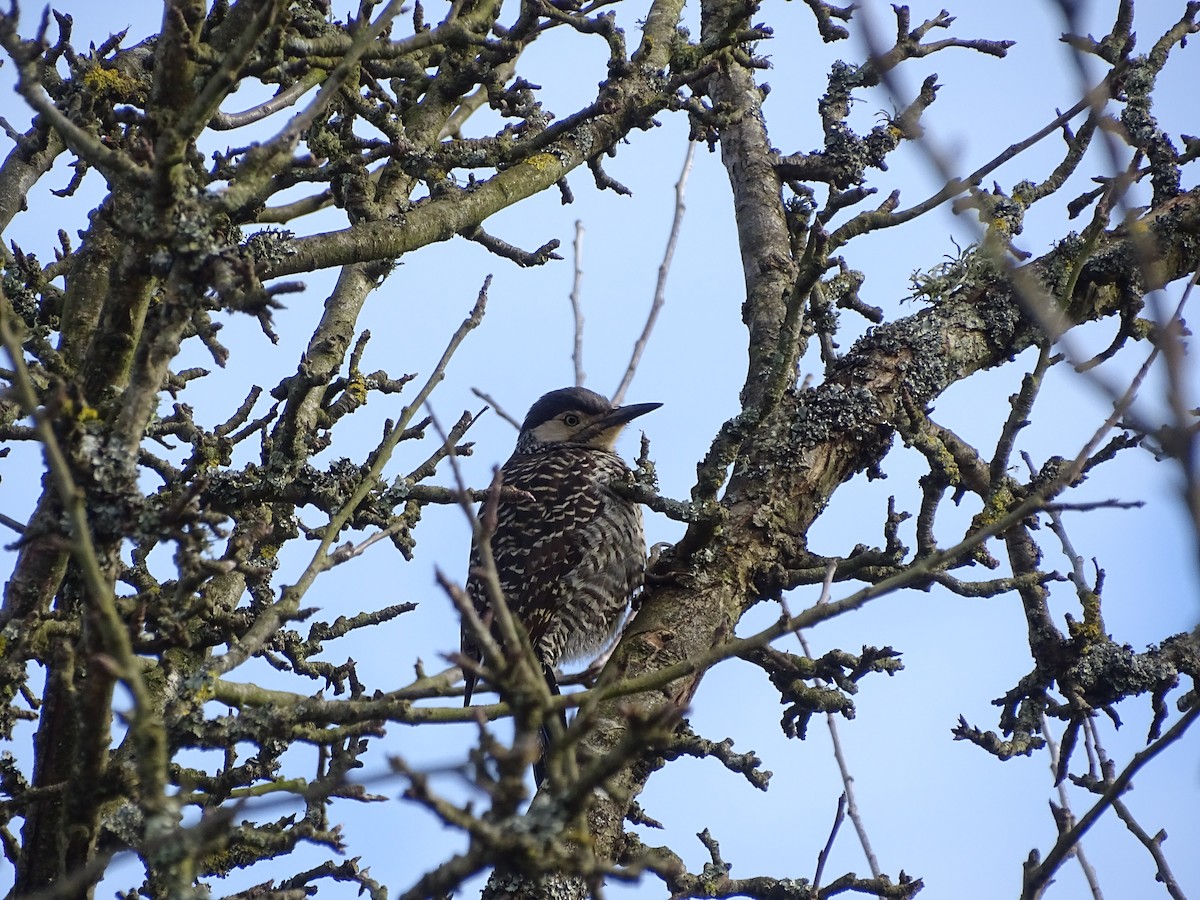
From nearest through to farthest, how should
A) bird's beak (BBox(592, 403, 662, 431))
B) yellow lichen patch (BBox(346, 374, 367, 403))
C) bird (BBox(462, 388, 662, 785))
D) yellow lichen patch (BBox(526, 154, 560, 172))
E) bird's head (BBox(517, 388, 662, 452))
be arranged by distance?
1. yellow lichen patch (BBox(526, 154, 560, 172))
2. yellow lichen patch (BBox(346, 374, 367, 403))
3. bird (BBox(462, 388, 662, 785))
4. bird's beak (BBox(592, 403, 662, 431))
5. bird's head (BBox(517, 388, 662, 452))

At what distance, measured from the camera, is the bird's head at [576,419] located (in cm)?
668

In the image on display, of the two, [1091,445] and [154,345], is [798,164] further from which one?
[154,345]

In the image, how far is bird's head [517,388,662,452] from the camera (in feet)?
21.9

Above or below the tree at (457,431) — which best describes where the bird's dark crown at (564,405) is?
above

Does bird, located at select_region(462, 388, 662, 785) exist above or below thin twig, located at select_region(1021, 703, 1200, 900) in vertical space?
above

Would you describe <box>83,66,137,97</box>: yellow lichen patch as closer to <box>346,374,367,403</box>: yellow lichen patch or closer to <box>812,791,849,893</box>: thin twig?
<box>346,374,367,403</box>: yellow lichen patch

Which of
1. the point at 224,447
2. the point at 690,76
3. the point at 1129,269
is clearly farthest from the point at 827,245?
the point at 224,447

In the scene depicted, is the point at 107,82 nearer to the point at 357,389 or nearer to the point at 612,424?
the point at 357,389

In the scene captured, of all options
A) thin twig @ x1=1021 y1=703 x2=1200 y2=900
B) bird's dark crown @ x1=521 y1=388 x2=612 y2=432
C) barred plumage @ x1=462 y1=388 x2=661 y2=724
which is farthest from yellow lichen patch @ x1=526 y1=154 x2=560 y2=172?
bird's dark crown @ x1=521 y1=388 x2=612 y2=432

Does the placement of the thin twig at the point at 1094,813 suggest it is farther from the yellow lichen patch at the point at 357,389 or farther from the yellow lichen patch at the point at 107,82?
the yellow lichen patch at the point at 107,82

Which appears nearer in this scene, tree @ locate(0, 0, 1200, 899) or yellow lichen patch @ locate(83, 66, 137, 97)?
tree @ locate(0, 0, 1200, 899)

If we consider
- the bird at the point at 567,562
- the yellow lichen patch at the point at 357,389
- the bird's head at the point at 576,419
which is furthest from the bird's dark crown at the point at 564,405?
the yellow lichen patch at the point at 357,389

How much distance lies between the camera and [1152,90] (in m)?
4.06

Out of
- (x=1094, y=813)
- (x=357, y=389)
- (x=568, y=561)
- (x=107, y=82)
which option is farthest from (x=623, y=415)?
(x=1094, y=813)
